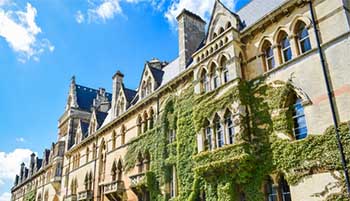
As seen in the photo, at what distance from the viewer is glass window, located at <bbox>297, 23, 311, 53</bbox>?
56.2 feet

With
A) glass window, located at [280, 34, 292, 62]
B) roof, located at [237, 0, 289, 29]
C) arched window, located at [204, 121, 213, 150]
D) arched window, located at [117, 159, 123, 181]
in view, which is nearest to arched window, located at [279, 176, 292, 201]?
arched window, located at [204, 121, 213, 150]

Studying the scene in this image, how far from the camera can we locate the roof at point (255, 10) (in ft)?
66.1

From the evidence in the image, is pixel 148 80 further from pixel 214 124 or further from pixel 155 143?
pixel 214 124

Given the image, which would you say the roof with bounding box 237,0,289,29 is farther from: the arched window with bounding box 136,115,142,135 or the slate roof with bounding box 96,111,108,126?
the slate roof with bounding box 96,111,108,126

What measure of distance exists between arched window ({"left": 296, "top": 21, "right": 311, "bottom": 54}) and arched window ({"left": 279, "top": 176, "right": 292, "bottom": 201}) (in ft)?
23.1

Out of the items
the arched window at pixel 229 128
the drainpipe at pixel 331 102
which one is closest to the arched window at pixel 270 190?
the arched window at pixel 229 128

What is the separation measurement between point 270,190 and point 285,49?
802cm

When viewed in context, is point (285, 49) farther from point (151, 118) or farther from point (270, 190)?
point (151, 118)

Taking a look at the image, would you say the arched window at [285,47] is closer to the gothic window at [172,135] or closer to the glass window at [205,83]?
the glass window at [205,83]

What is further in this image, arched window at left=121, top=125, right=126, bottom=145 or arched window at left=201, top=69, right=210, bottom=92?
arched window at left=121, top=125, right=126, bottom=145

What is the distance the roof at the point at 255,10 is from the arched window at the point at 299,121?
20.3 feet

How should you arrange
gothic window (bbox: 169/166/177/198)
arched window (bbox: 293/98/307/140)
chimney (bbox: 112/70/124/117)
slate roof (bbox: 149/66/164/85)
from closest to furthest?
arched window (bbox: 293/98/307/140)
gothic window (bbox: 169/166/177/198)
slate roof (bbox: 149/66/164/85)
chimney (bbox: 112/70/124/117)

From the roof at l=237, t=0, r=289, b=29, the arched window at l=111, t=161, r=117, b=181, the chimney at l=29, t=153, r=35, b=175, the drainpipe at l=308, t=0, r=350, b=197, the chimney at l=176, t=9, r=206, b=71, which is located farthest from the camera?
the chimney at l=29, t=153, r=35, b=175

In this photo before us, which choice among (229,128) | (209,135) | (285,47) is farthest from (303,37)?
(209,135)
